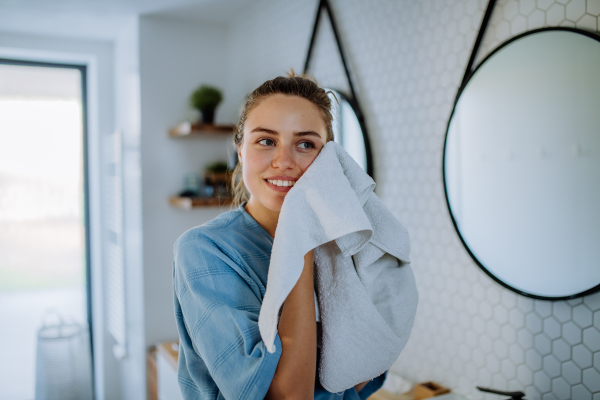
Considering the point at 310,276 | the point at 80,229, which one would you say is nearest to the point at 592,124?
the point at 310,276

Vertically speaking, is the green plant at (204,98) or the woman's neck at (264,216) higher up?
the green plant at (204,98)

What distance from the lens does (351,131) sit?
65.2 inches

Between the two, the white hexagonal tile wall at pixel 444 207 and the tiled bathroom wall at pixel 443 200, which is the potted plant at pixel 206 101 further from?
the white hexagonal tile wall at pixel 444 207

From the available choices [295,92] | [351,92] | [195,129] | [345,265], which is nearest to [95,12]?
[195,129]

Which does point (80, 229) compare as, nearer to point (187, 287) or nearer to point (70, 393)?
point (70, 393)

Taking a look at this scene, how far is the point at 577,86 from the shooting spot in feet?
3.19

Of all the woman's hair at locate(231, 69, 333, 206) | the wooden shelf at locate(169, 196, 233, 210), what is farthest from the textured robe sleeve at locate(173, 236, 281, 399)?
the wooden shelf at locate(169, 196, 233, 210)

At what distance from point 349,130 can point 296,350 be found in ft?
3.49

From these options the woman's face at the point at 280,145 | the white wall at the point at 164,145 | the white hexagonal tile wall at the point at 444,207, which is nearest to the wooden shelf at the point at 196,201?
the white wall at the point at 164,145

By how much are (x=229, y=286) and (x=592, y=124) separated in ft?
2.61

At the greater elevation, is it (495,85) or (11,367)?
(495,85)

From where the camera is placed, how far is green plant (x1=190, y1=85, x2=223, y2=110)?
241 cm

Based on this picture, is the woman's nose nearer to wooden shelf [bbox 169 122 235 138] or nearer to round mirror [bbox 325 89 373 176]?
round mirror [bbox 325 89 373 176]

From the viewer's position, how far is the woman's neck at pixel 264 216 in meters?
0.98
